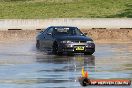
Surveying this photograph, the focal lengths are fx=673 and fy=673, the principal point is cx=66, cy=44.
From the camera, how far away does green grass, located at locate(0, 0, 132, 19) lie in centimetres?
6216

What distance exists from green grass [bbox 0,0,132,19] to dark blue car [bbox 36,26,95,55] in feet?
86.8

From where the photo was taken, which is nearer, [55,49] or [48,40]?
[55,49]

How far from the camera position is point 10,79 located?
63.9 feet

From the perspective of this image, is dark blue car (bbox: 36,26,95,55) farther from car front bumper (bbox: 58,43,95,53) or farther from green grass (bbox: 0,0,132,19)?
green grass (bbox: 0,0,132,19)

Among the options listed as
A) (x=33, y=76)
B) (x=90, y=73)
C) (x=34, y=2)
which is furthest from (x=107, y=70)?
(x=34, y=2)

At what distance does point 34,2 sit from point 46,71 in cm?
4706

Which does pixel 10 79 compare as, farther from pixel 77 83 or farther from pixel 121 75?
pixel 121 75

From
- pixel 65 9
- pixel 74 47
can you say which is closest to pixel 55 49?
pixel 74 47

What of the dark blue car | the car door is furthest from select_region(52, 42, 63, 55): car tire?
the car door

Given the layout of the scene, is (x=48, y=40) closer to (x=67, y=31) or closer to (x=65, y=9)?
(x=67, y=31)

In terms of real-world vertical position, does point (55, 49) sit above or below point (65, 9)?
below

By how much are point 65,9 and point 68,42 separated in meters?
32.9

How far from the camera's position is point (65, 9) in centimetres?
6481

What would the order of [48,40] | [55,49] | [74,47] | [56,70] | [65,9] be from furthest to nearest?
1. [65,9]
2. [48,40]
3. [55,49]
4. [74,47]
5. [56,70]
